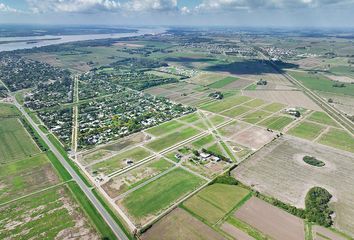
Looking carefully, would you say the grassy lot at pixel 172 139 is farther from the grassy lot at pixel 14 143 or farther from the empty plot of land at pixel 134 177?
the grassy lot at pixel 14 143

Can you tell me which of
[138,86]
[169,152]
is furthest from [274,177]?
[138,86]

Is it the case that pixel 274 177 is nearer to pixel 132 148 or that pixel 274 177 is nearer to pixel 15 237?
pixel 132 148

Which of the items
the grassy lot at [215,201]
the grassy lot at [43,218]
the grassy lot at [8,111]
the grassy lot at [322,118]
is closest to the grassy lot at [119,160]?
the grassy lot at [43,218]

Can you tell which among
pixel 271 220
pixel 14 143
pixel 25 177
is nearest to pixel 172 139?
pixel 25 177

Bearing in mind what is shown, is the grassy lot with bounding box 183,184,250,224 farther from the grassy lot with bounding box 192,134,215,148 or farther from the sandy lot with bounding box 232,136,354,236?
the grassy lot with bounding box 192,134,215,148

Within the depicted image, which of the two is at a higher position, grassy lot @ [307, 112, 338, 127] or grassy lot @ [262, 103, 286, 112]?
grassy lot @ [262, 103, 286, 112]

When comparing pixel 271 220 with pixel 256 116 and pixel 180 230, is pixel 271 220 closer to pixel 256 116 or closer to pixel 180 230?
pixel 180 230

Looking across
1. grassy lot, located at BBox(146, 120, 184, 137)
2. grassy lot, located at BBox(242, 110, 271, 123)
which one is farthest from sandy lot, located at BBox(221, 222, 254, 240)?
grassy lot, located at BBox(242, 110, 271, 123)
